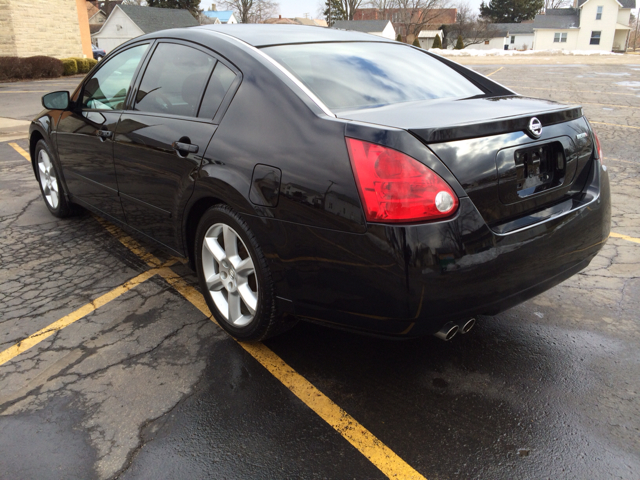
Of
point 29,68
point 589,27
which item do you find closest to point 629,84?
point 29,68

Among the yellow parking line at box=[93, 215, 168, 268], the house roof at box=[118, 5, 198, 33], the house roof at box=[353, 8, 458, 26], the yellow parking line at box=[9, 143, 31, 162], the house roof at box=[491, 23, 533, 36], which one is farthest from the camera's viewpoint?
the house roof at box=[491, 23, 533, 36]

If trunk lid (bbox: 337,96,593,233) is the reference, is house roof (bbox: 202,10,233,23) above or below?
above

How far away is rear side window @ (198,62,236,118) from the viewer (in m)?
2.91

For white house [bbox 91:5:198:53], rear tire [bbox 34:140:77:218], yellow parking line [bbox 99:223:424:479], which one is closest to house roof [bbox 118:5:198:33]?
white house [bbox 91:5:198:53]

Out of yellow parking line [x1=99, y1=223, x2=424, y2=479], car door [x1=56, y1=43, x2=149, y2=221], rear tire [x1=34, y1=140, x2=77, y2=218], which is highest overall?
car door [x1=56, y1=43, x2=149, y2=221]

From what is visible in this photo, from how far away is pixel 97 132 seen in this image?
3914 mm

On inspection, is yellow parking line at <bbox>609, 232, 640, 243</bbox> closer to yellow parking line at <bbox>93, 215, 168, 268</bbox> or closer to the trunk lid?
the trunk lid

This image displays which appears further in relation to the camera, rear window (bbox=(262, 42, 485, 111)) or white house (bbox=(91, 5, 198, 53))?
white house (bbox=(91, 5, 198, 53))

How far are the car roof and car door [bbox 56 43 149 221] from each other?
796mm

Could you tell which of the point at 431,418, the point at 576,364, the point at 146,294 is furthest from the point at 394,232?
the point at 146,294

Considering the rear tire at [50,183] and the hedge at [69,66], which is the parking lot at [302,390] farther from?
the hedge at [69,66]

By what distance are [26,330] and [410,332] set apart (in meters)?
2.40

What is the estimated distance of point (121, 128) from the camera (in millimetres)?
3625

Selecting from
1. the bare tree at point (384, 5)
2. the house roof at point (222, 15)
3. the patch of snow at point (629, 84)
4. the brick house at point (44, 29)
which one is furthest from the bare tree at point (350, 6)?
the patch of snow at point (629, 84)
